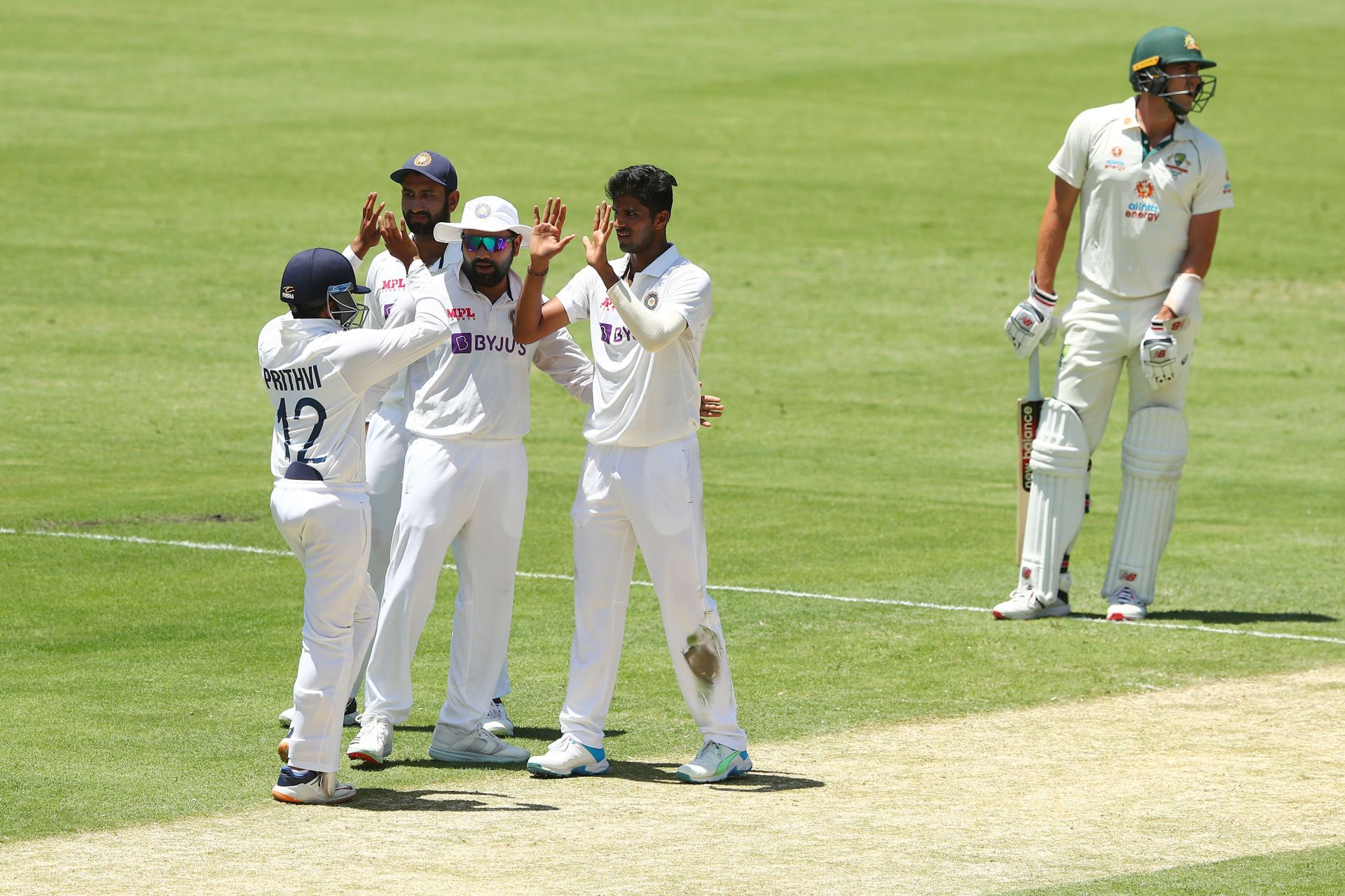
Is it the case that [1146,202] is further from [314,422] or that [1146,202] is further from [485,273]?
[314,422]

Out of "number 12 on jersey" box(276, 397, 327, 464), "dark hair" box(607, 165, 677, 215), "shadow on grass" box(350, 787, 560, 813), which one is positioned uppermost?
"dark hair" box(607, 165, 677, 215)

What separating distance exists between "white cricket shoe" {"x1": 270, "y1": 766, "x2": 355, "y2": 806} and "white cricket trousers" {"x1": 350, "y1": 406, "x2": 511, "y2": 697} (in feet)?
4.72

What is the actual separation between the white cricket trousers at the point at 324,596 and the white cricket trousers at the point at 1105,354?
507 cm

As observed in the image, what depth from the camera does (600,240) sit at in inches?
313

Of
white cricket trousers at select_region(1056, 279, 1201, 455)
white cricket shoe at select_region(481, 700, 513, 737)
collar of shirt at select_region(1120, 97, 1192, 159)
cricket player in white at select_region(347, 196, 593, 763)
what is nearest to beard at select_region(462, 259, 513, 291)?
cricket player in white at select_region(347, 196, 593, 763)

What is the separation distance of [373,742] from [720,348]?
1381 cm

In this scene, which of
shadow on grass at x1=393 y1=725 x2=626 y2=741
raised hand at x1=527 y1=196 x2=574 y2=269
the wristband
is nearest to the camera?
raised hand at x1=527 y1=196 x2=574 y2=269

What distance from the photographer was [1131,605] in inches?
449

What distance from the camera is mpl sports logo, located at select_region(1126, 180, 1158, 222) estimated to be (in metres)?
11.4

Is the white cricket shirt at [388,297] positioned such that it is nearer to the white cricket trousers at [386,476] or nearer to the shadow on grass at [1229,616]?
the white cricket trousers at [386,476]

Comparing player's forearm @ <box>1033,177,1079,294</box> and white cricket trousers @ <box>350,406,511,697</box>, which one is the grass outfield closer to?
white cricket trousers @ <box>350,406,511,697</box>

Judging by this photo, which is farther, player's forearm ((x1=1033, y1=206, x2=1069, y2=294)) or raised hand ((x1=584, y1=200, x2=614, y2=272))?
player's forearm ((x1=1033, y1=206, x2=1069, y2=294))

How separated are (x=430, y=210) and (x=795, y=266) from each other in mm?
16564

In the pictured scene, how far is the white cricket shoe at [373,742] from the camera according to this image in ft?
27.3
